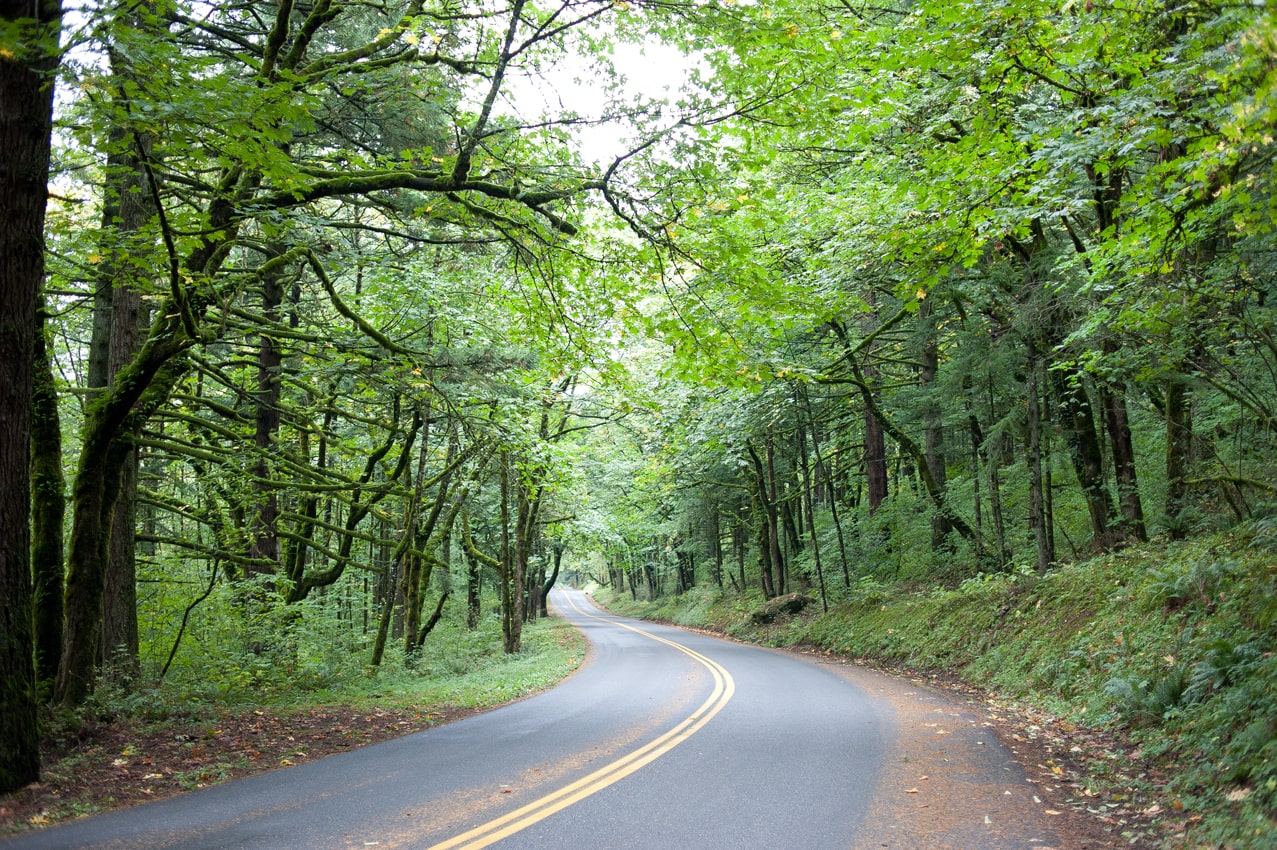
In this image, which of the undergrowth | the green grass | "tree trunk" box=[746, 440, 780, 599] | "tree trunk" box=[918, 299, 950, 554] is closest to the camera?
the undergrowth

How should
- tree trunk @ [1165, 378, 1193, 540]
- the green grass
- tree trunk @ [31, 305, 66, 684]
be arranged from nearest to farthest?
tree trunk @ [31, 305, 66, 684]
the green grass
tree trunk @ [1165, 378, 1193, 540]

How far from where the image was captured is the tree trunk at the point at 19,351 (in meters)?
5.87

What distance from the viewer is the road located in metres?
4.95

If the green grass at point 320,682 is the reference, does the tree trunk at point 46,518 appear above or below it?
above

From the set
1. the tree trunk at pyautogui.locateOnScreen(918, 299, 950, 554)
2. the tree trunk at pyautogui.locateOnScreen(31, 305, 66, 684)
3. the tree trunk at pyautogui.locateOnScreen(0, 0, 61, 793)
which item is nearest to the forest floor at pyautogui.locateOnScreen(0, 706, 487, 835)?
the tree trunk at pyautogui.locateOnScreen(0, 0, 61, 793)

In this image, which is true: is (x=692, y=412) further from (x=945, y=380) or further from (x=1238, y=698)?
(x=1238, y=698)

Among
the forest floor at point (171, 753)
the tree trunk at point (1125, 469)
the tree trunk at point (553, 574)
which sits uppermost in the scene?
the tree trunk at point (1125, 469)

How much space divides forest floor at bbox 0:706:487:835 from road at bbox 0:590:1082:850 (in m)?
0.38

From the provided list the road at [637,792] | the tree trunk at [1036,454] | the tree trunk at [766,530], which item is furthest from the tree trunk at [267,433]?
the tree trunk at [766,530]

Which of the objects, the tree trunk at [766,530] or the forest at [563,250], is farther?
the tree trunk at [766,530]

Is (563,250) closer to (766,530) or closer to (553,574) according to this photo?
(766,530)

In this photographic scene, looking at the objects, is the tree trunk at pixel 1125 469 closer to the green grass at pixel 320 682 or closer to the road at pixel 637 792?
the road at pixel 637 792

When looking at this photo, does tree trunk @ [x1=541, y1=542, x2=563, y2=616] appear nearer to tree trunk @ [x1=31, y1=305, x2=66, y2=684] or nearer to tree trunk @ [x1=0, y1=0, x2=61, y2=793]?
tree trunk @ [x1=31, y1=305, x2=66, y2=684]

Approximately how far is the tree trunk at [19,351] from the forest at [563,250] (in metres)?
0.03
